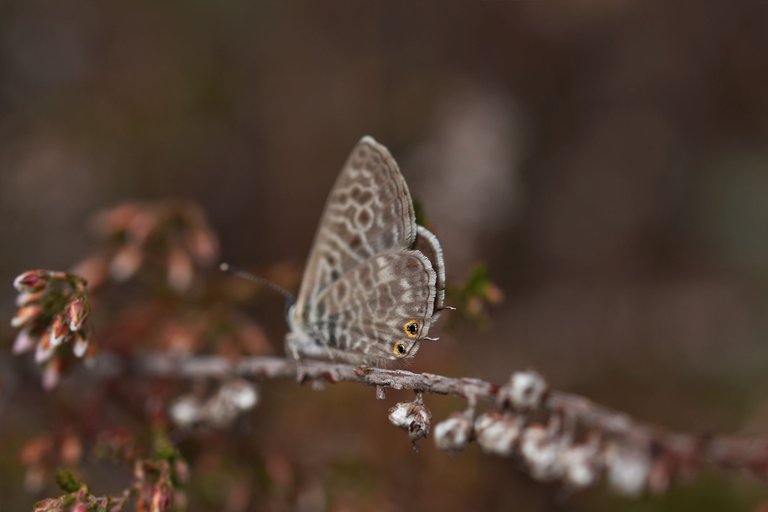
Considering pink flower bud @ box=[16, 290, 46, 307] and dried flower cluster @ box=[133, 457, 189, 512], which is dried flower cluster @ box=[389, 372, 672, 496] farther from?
pink flower bud @ box=[16, 290, 46, 307]

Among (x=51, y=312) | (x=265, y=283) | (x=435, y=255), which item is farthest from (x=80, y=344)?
(x=435, y=255)

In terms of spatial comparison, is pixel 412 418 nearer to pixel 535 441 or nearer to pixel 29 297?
pixel 535 441

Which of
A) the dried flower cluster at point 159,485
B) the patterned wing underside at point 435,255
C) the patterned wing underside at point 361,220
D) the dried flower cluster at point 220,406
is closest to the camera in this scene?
the patterned wing underside at point 435,255

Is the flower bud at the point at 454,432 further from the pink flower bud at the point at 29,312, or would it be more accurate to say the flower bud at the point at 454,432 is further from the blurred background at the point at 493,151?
the blurred background at the point at 493,151

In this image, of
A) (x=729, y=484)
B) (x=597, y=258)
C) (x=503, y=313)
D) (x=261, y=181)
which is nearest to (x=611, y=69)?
(x=597, y=258)

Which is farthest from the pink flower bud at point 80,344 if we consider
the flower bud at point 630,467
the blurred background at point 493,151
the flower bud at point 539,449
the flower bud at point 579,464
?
the blurred background at point 493,151

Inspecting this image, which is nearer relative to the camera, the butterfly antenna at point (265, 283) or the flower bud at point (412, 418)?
the flower bud at point (412, 418)

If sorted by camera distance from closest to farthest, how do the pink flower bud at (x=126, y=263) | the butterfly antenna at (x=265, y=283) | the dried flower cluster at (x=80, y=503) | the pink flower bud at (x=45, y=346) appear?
the dried flower cluster at (x=80, y=503) → the pink flower bud at (x=45, y=346) → the butterfly antenna at (x=265, y=283) → the pink flower bud at (x=126, y=263)

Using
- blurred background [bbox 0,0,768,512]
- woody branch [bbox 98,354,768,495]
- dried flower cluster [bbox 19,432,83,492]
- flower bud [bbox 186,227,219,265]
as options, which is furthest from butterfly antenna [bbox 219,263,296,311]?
blurred background [bbox 0,0,768,512]
